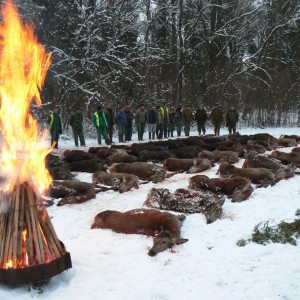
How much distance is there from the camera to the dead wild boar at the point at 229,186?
7.33 m

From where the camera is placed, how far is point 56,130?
16.4 m

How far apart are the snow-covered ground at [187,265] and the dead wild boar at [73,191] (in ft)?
2.72

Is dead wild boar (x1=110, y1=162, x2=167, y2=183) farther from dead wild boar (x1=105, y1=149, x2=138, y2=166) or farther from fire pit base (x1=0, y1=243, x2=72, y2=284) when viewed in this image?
fire pit base (x1=0, y1=243, x2=72, y2=284)

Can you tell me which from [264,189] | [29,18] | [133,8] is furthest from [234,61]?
[264,189]

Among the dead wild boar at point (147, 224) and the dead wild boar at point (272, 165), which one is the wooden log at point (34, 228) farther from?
the dead wild boar at point (272, 165)

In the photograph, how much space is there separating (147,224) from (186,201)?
1.24m

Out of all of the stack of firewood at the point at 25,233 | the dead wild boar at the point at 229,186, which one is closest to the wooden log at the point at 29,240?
the stack of firewood at the point at 25,233

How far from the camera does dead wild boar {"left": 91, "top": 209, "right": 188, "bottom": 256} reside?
5.57m

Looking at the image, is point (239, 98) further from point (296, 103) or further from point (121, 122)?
point (121, 122)

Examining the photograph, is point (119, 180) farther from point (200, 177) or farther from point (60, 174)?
point (200, 177)

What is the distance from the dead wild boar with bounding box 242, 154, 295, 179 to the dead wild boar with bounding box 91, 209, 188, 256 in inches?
142

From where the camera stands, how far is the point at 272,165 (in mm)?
9492

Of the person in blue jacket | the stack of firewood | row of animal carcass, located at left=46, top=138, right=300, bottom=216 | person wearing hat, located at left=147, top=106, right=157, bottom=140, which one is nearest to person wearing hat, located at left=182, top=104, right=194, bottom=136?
person wearing hat, located at left=147, top=106, right=157, bottom=140

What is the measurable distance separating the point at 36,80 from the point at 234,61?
28182mm
